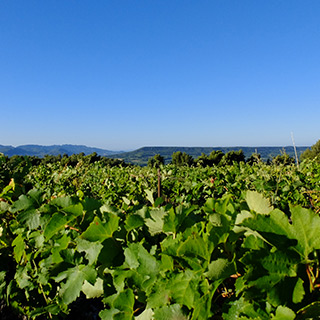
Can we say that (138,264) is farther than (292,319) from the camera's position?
Yes

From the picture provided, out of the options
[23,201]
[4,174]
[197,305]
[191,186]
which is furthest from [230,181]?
[197,305]

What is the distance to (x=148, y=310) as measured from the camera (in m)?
1.01

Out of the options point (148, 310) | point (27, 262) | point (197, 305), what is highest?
point (197, 305)

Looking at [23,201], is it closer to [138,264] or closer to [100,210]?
[100,210]

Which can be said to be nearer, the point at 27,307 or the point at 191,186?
the point at 27,307

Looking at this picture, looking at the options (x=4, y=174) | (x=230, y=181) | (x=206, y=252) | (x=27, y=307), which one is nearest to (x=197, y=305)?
(x=206, y=252)

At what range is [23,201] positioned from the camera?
1531mm

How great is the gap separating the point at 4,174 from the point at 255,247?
2.99 meters

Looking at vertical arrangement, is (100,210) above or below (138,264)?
above

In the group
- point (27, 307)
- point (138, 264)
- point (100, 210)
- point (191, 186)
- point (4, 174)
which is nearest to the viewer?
point (138, 264)

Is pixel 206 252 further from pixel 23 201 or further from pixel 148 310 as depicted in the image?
pixel 23 201

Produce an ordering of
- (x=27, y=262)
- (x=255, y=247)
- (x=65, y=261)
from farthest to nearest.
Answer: (x=27, y=262)
(x=65, y=261)
(x=255, y=247)

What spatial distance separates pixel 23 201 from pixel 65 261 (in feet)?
1.61

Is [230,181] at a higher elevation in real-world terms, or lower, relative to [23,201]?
lower
